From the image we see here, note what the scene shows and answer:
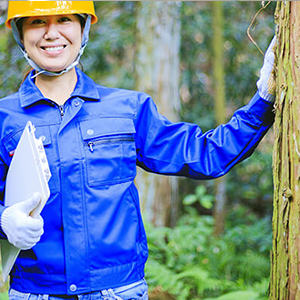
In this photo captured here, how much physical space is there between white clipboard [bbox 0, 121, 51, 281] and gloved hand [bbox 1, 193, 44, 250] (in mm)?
31

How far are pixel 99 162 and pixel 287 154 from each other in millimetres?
824

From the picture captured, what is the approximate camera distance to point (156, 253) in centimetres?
478

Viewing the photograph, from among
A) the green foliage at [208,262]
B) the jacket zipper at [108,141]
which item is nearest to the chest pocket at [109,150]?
the jacket zipper at [108,141]

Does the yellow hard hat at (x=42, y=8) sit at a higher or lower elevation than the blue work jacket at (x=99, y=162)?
higher

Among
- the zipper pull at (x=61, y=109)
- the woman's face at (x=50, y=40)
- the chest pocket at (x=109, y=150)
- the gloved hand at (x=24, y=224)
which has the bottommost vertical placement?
the gloved hand at (x=24, y=224)

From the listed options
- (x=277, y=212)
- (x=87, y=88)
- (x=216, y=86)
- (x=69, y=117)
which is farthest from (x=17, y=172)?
(x=216, y=86)

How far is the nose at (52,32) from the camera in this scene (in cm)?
223

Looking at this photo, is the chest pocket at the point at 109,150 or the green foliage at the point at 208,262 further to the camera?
the green foliage at the point at 208,262

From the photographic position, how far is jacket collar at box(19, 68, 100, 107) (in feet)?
7.27

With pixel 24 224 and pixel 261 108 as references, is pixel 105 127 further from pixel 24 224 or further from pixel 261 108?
pixel 261 108

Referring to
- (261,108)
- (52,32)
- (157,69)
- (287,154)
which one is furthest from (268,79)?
(157,69)

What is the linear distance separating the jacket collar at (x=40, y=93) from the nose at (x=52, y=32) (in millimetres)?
224

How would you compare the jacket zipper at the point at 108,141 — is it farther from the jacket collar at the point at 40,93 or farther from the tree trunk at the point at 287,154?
the tree trunk at the point at 287,154

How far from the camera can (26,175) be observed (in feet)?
6.49
